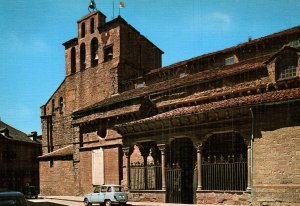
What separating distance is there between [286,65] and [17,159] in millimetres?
35415

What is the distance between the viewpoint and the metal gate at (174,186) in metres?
16.3

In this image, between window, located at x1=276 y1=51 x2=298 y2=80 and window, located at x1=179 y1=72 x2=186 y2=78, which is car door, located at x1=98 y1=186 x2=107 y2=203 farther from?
window, located at x1=179 y1=72 x2=186 y2=78

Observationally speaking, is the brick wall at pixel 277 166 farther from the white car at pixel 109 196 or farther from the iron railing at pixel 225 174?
the white car at pixel 109 196

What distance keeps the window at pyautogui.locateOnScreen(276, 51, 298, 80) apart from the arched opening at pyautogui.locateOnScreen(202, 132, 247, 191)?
413 centimetres

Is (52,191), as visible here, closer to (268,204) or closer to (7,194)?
(268,204)

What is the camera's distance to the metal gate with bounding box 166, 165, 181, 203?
53.6ft

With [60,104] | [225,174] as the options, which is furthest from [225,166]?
[60,104]

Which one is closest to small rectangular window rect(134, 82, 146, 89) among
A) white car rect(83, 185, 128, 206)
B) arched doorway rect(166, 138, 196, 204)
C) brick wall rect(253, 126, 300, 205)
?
arched doorway rect(166, 138, 196, 204)

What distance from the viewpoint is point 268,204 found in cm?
1255

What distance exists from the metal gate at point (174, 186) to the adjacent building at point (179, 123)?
5cm

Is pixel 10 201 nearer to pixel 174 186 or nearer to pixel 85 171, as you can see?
pixel 174 186

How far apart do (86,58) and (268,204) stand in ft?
76.8

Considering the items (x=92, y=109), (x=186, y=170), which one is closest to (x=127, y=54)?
(x=92, y=109)

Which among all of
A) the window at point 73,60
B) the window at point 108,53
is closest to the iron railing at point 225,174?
the window at point 108,53
